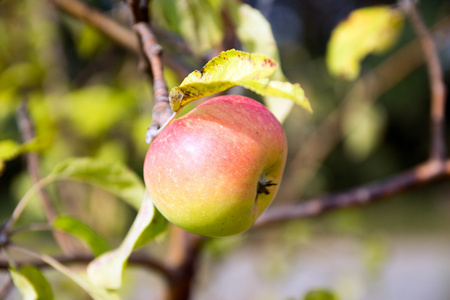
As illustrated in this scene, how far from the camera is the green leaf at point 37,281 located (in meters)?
0.40

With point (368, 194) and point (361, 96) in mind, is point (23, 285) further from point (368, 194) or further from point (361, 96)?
point (361, 96)

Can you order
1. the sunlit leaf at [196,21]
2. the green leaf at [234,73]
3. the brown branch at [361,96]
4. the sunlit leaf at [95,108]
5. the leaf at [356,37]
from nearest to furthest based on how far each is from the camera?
the green leaf at [234,73] → the sunlit leaf at [196,21] → the leaf at [356,37] → the sunlit leaf at [95,108] → the brown branch at [361,96]

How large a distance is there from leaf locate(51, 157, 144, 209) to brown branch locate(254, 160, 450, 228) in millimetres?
232

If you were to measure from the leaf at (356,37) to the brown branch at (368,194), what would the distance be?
0.19 meters

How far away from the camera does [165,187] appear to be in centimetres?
32

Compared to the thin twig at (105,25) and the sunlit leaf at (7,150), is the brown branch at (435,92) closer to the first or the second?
the thin twig at (105,25)

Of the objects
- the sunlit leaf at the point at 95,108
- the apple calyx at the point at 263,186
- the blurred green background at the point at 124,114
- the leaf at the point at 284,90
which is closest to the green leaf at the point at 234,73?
the leaf at the point at 284,90

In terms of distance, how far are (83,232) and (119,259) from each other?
0.14m

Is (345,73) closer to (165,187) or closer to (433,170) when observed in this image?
(433,170)

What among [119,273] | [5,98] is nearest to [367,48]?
[119,273]

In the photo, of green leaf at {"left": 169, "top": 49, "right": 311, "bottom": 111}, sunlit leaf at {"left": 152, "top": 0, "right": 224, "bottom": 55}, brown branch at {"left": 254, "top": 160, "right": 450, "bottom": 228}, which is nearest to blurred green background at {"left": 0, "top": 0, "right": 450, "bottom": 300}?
sunlit leaf at {"left": 152, "top": 0, "right": 224, "bottom": 55}

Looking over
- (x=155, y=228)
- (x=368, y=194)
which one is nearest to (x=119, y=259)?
(x=155, y=228)

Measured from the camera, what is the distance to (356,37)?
72 centimetres

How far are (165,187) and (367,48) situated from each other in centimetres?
56
